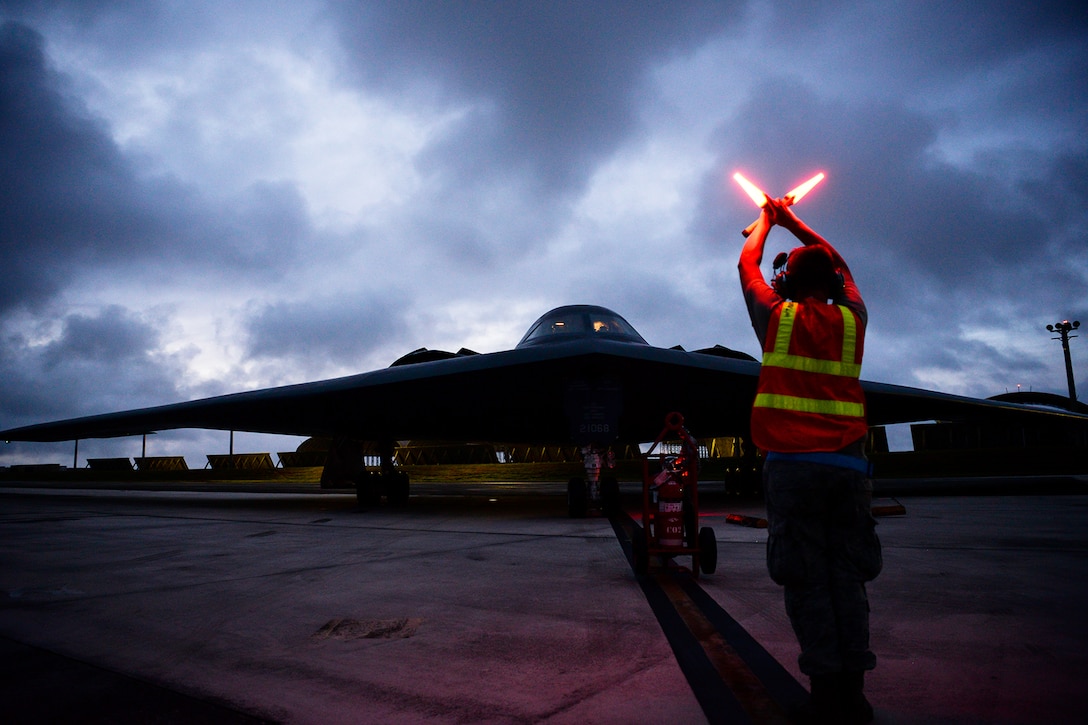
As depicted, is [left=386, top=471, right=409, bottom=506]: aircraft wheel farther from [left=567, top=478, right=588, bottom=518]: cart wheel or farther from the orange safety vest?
A: the orange safety vest

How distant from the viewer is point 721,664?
2818 mm

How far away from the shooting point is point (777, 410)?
2.50 m

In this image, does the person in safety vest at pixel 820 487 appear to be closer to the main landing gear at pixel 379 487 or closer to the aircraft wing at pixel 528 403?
the aircraft wing at pixel 528 403

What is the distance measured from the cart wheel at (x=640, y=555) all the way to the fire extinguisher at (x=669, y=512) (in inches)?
8.9

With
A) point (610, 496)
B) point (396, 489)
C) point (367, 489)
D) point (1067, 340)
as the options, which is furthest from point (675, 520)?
point (1067, 340)

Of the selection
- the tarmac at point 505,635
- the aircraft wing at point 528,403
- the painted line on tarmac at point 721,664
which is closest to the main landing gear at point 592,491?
the aircraft wing at point 528,403

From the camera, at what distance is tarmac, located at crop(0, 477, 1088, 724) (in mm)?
2385

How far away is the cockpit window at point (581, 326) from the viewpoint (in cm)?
1251

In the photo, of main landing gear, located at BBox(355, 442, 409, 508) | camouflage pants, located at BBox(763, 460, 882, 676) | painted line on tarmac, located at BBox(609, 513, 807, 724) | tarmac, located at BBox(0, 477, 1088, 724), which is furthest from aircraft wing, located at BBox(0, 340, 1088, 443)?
camouflage pants, located at BBox(763, 460, 882, 676)

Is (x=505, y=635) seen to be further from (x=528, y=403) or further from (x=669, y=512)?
(x=528, y=403)

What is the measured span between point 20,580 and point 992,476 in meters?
27.2

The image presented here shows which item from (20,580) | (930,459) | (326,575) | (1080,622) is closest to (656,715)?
(1080,622)

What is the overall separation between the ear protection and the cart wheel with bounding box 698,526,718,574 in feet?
8.05

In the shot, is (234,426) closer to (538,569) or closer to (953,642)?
(538,569)
